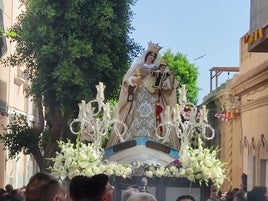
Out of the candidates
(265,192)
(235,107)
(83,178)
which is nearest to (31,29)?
(235,107)

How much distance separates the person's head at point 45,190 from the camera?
17.3 feet

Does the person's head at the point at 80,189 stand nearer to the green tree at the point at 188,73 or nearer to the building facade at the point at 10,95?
the building facade at the point at 10,95

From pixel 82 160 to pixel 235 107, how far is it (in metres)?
17.9

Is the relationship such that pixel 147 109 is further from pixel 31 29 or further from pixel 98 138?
pixel 31 29

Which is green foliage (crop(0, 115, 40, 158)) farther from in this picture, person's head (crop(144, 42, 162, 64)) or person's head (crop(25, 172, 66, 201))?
person's head (crop(25, 172, 66, 201))

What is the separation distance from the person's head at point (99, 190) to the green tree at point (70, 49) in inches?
617

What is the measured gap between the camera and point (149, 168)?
12477mm

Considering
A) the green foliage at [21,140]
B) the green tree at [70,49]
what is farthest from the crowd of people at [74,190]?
the green foliage at [21,140]

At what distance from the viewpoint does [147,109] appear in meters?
16.7

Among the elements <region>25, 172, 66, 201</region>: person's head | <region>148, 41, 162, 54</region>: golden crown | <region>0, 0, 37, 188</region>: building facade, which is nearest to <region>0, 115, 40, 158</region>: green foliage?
<region>0, 0, 37, 188</region>: building facade

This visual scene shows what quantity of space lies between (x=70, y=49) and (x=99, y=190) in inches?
633

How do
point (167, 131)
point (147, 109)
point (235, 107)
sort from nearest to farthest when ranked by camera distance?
point (167, 131), point (147, 109), point (235, 107)

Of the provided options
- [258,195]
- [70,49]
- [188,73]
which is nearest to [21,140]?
[70,49]

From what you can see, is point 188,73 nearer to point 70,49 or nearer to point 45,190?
point 70,49
